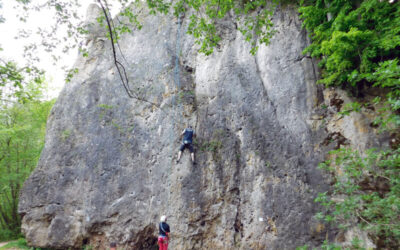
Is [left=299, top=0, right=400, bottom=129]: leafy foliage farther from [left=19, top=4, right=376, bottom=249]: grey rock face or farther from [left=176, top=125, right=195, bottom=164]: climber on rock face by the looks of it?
[left=176, top=125, right=195, bottom=164]: climber on rock face

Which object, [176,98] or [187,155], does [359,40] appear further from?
[176,98]

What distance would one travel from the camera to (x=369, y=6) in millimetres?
5031

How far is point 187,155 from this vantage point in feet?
25.8

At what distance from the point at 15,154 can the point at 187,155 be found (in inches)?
451

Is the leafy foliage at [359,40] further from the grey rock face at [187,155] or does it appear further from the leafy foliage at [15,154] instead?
the leafy foliage at [15,154]

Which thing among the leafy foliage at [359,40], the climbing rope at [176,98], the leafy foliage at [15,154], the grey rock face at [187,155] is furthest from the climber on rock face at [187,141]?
the leafy foliage at [15,154]

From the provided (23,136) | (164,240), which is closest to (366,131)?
(164,240)

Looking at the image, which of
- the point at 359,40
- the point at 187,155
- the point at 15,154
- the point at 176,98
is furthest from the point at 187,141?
the point at 15,154

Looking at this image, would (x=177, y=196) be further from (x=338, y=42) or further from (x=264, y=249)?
(x=338, y=42)

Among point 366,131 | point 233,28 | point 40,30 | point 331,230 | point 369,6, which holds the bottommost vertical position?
point 331,230

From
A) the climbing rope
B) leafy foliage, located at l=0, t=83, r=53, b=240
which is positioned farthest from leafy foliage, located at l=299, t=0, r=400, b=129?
leafy foliage, located at l=0, t=83, r=53, b=240

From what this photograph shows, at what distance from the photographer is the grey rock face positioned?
650cm

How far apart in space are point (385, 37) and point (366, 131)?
2.20 metres

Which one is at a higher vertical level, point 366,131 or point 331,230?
point 366,131
